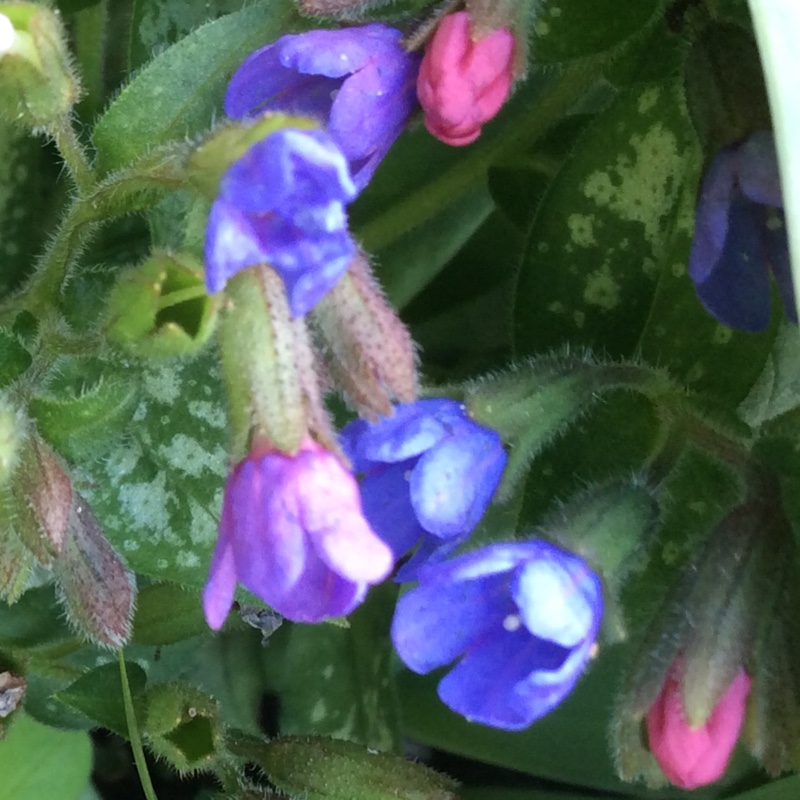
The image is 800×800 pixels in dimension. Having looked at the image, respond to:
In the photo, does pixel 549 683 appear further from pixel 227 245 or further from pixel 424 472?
pixel 227 245

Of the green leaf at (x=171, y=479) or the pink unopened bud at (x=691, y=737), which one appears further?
the green leaf at (x=171, y=479)

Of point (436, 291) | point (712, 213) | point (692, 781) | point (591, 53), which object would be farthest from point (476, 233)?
point (692, 781)

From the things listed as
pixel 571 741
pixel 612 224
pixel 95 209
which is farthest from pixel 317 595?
pixel 571 741

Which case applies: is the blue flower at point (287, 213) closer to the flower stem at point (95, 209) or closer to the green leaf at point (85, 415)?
the flower stem at point (95, 209)

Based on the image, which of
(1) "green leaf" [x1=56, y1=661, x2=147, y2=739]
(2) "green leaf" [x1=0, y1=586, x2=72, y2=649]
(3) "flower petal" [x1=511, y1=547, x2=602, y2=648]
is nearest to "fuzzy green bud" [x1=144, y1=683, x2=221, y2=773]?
(1) "green leaf" [x1=56, y1=661, x2=147, y2=739]

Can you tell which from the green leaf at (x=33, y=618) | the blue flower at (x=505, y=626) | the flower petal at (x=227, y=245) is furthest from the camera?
the green leaf at (x=33, y=618)

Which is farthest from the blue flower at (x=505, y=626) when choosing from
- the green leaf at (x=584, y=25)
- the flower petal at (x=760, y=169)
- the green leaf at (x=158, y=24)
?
the green leaf at (x=158, y=24)

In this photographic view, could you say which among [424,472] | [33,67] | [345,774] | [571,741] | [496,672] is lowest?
[571,741]
